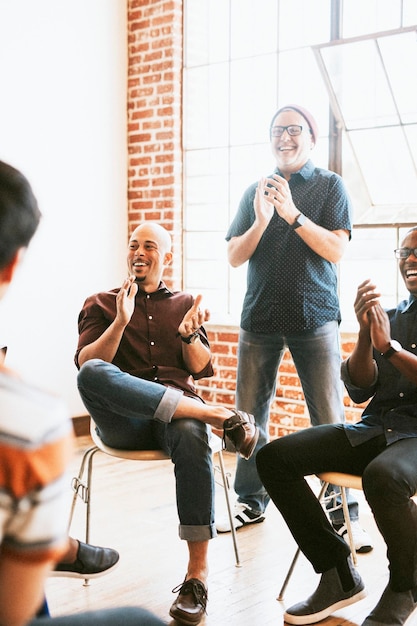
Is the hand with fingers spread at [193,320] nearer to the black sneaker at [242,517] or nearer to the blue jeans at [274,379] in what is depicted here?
the blue jeans at [274,379]

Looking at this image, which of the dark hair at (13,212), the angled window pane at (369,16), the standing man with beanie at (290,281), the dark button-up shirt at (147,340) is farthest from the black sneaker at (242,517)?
the angled window pane at (369,16)

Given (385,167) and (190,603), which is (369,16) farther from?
(190,603)

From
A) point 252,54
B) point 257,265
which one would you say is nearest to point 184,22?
point 252,54

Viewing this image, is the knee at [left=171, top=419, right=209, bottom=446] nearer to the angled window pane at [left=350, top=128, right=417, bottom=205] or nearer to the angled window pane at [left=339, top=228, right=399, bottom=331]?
the angled window pane at [left=339, top=228, right=399, bottom=331]

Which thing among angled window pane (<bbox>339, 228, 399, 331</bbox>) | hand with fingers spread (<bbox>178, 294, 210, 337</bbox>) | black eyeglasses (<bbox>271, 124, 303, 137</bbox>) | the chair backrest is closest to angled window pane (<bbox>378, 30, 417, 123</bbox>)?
angled window pane (<bbox>339, 228, 399, 331</bbox>)

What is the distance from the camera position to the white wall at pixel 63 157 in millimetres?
4695

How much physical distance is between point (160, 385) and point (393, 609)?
970 millimetres

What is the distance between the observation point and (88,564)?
2471mm

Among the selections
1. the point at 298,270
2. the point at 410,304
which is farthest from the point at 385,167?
the point at 410,304

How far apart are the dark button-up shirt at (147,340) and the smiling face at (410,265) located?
2.54 ft

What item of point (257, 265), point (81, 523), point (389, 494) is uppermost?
point (257, 265)

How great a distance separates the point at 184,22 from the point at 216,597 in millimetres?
3767

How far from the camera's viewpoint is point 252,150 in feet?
16.1

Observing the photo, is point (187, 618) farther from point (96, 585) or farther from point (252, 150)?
point (252, 150)
